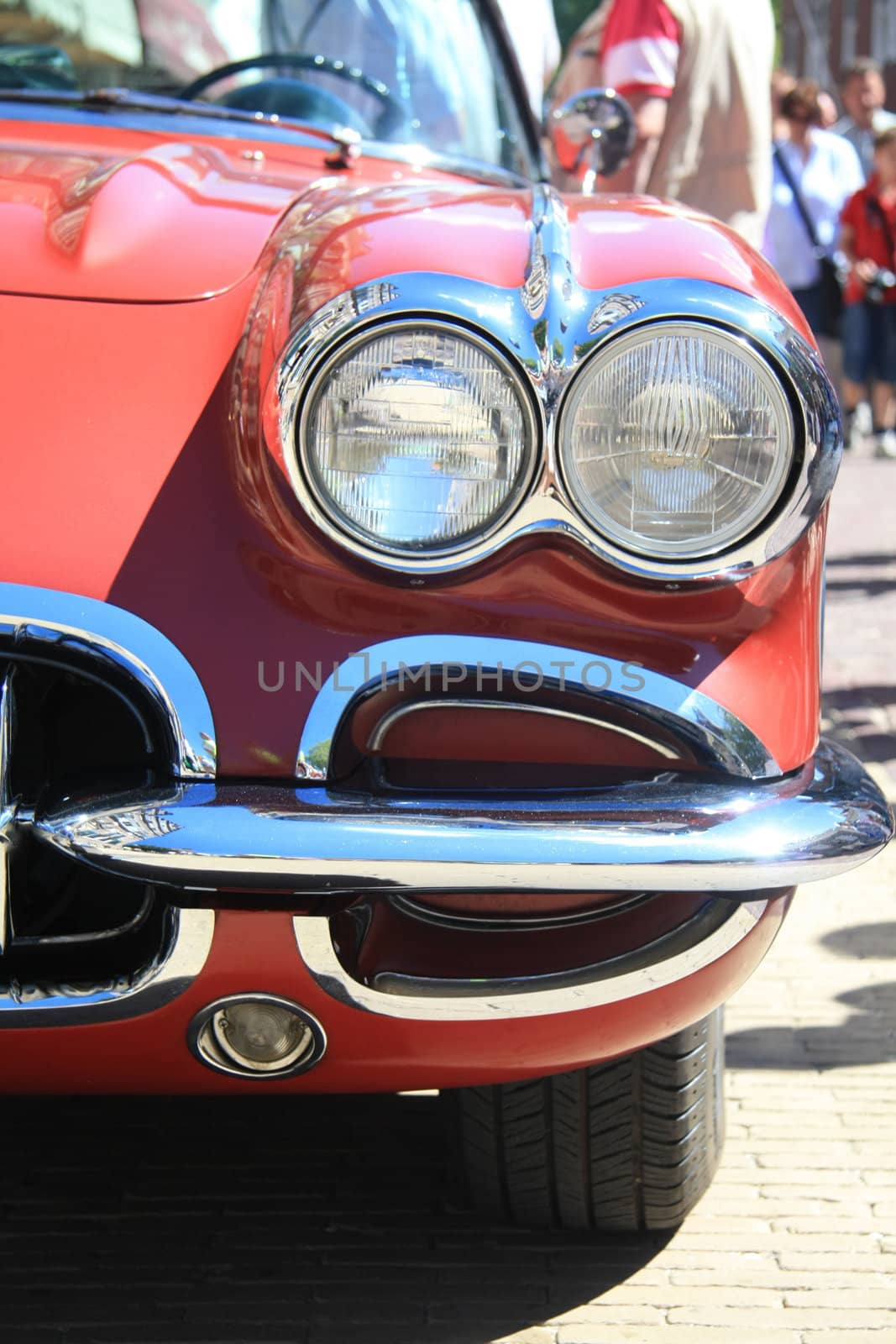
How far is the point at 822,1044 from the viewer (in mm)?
2543

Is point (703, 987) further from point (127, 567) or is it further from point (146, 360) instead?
point (146, 360)

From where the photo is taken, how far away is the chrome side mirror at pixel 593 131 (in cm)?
297

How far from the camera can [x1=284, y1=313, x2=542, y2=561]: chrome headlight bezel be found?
1495 millimetres

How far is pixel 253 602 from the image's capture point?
153cm

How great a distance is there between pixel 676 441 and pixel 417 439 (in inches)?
10.3

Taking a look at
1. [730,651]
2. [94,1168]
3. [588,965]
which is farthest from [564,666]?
[94,1168]

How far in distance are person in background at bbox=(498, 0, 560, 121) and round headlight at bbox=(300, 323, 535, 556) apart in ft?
6.16

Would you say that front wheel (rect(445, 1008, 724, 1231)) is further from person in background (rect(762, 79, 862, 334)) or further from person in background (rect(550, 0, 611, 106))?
person in background (rect(762, 79, 862, 334))

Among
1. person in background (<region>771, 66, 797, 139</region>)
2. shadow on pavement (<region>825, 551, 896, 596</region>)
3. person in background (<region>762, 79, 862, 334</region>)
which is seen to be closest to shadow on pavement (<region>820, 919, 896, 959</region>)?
shadow on pavement (<region>825, 551, 896, 596</region>)

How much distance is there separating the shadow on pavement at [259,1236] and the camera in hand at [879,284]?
766cm

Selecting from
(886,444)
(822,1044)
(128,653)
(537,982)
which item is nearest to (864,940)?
(822,1044)

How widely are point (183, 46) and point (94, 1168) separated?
200cm

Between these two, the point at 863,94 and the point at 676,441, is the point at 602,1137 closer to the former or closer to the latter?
the point at 676,441

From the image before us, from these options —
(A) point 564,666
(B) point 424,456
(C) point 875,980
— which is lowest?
(C) point 875,980
